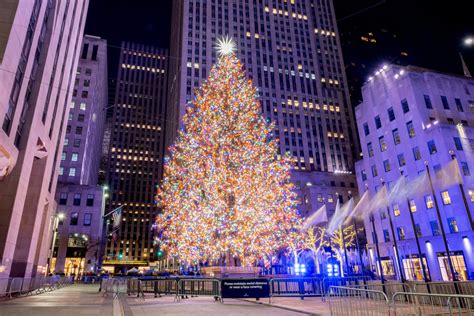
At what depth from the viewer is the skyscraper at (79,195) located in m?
64.0

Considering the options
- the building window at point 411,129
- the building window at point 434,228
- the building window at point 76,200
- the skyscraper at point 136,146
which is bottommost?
the building window at point 434,228

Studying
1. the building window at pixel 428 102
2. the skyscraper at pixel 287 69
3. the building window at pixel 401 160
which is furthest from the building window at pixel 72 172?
the building window at pixel 428 102

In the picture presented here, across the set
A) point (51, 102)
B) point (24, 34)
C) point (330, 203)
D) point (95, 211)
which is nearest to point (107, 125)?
point (95, 211)

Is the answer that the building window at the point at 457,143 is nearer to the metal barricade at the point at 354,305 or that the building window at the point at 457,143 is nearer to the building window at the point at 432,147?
the building window at the point at 432,147

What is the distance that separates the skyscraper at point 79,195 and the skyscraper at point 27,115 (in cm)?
3035

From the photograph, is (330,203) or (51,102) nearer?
(51,102)

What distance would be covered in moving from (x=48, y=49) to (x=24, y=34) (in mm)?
6553

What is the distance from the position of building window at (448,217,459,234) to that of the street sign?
29.0m

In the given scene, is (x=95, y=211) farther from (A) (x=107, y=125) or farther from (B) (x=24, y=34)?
(A) (x=107, y=125)

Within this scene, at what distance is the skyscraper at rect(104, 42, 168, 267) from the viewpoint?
484 feet

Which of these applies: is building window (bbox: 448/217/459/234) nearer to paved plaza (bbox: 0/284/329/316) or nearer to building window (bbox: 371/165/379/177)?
building window (bbox: 371/165/379/177)

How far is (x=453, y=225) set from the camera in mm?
34938

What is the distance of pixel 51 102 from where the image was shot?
103ft

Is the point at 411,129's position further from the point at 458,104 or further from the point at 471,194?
the point at 471,194
